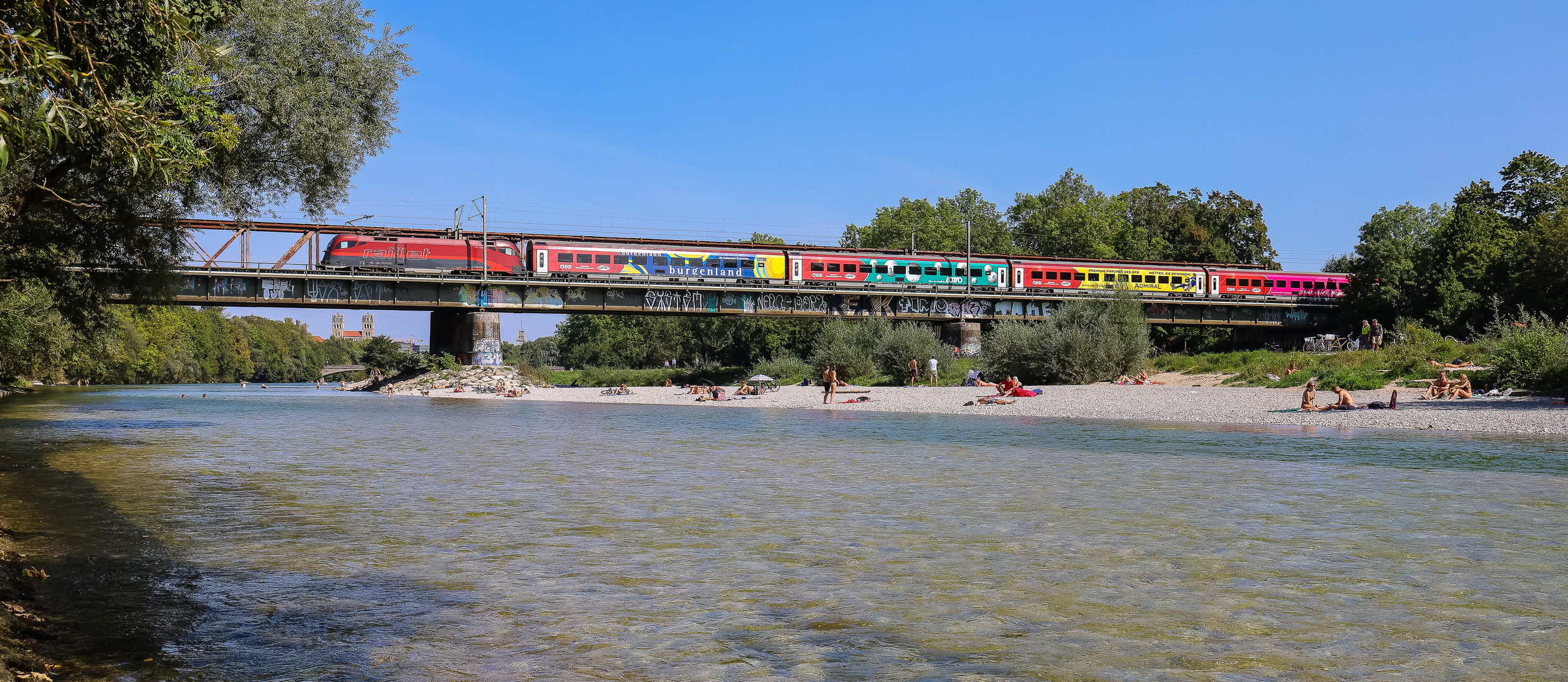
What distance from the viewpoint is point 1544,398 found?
23.0 m

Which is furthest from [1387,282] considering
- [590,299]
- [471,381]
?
[471,381]

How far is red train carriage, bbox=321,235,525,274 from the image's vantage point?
51219 mm

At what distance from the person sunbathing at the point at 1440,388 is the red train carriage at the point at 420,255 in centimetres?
4166

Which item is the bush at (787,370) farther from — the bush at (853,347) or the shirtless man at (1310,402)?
the shirtless man at (1310,402)

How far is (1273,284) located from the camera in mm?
63344

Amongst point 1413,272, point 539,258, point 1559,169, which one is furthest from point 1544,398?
point 1559,169

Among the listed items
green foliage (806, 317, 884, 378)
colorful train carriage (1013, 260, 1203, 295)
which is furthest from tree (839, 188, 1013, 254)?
green foliage (806, 317, 884, 378)

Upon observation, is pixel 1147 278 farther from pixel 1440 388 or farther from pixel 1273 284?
pixel 1440 388

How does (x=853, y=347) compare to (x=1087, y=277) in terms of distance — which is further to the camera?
(x=1087, y=277)

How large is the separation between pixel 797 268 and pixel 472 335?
60.6 feet

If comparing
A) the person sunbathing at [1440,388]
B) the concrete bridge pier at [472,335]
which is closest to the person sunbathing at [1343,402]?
the person sunbathing at [1440,388]

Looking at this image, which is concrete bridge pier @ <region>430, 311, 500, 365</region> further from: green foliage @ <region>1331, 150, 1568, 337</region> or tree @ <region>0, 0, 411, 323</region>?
Result: green foliage @ <region>1331, 150, 1568, 337</region>

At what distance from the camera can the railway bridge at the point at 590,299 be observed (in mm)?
50094

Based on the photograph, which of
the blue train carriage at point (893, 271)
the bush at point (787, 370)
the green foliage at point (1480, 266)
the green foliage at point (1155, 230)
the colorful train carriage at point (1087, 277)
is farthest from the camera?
the green foliage at point (1155, 230)
